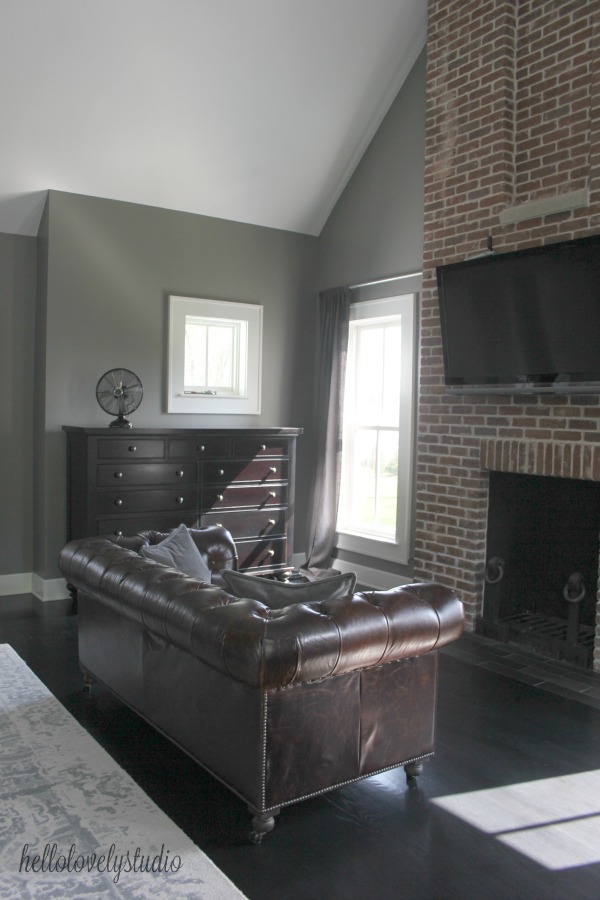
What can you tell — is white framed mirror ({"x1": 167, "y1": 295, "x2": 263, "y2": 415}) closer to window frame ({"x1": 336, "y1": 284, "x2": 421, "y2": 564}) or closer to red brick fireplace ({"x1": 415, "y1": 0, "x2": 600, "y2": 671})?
window frame ({"x1": 336, "y1": 284, "x2": 421, "y2": 564})

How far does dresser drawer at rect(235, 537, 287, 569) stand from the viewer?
6.07m

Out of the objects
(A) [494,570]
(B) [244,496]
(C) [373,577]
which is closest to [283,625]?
(A) [494,570]

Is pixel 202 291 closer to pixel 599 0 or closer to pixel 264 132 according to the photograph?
pixel 264 132

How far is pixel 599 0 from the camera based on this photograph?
Answer: 14.1 feet

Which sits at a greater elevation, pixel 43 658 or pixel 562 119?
pixel 562 119

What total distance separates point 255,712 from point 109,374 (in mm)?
3686

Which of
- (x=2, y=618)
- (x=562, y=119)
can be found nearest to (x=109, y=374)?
(x=2, y=618)

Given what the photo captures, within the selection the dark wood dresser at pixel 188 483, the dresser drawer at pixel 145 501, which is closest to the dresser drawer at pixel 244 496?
the dark wood dresser at pixel 188 483

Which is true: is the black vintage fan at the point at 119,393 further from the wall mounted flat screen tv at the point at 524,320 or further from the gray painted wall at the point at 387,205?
the wall mounted flat screen tv at the point at 524,320

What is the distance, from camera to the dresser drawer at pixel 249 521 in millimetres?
5953

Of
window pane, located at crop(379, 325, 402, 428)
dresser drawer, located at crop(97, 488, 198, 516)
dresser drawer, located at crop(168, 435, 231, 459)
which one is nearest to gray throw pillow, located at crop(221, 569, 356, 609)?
dresser drawer, located at crop(97, 488, 198, 516)

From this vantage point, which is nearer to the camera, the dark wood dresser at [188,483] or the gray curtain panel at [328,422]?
the dark wood dresser at [188,483]

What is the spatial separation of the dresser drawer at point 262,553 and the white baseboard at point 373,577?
→ 2.02 ft

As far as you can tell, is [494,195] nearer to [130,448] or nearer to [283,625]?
[130,448]
